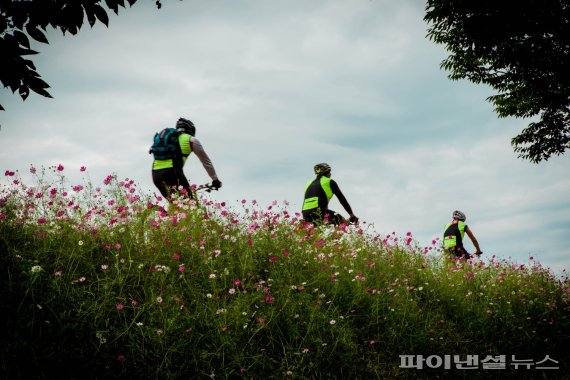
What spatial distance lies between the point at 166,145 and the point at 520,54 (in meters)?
9.87

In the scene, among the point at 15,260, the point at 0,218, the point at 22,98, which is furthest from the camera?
the point at 0,218

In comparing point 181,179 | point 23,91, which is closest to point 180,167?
point 181,179

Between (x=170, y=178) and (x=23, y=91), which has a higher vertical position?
(x=170, y=178)

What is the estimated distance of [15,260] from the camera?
12.1ft

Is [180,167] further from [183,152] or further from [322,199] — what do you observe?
[322,199]

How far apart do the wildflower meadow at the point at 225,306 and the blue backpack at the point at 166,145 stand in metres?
1.25

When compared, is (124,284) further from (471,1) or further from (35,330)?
(471,1)

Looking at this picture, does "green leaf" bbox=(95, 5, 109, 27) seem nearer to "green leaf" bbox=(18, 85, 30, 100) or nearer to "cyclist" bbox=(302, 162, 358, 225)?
"green leaf" bbox=(18, 85, 30, 100)

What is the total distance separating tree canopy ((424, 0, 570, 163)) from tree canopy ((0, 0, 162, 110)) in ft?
31.8

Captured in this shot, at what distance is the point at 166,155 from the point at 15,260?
3.25 metres

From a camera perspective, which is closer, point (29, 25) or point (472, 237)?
point (29, 25)

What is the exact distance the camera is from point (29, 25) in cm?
295

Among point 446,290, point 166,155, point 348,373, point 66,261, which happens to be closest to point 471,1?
point 446,290

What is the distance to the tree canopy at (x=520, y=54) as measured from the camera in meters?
9.95
